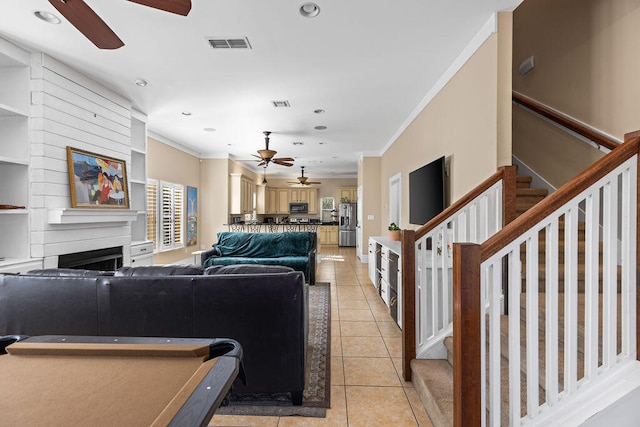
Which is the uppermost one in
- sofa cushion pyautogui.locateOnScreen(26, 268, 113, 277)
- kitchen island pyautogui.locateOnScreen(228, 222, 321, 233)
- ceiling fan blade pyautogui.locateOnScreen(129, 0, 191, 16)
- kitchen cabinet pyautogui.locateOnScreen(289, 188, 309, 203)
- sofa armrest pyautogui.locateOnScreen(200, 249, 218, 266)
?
ceiling fan blade pyautogui.locateOnScreen(129, 0, 191, 16)

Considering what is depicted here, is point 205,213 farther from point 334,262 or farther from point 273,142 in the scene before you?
point 334,262

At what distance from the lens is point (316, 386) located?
7.98ft

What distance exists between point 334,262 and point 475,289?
6997 mm

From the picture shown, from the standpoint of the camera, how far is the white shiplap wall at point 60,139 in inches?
125

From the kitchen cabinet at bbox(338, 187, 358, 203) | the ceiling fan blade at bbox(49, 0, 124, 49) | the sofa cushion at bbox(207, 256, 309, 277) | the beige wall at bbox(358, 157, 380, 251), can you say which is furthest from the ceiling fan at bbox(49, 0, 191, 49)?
the kitchen cabinet at bbox(338, 187, 358, 203)

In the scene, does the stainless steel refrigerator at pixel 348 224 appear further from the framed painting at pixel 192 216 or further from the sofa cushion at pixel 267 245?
the sofa cushion at pixel 267 245

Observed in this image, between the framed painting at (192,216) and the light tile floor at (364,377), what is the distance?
13.7ft

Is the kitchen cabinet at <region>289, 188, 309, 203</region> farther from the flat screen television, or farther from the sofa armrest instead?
the flat screen television

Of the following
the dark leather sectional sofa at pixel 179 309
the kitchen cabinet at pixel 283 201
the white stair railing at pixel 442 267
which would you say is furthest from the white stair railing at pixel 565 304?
the kitchen cabinet at pixel 283 201

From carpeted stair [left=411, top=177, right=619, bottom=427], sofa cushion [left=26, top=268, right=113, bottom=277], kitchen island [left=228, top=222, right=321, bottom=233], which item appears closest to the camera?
carpeted stair [left=411, top=177, right=619, bottom=427]

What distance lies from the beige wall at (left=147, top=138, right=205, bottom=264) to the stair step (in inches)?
212

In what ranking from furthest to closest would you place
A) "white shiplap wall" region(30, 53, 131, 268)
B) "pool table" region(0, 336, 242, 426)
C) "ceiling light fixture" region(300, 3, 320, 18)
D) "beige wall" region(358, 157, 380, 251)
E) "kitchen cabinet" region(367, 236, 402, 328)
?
"beige wall" region(358, 157, 380, 251)
"kitchen cabinet" region(367, 236, 402, 328)
"white shiplap wall" region(30, 53, 131, 268)
"ceiling light fixture" region(300, 3, 320, 18)
"pool table" region(0, 336, 242, 426)

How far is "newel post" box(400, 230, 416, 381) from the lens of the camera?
2.40 metres

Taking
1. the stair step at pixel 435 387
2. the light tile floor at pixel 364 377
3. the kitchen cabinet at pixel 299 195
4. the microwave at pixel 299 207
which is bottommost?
the light tile floor at pixel 364 377
